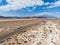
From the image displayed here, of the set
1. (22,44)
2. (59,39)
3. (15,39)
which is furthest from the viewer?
(59,39)

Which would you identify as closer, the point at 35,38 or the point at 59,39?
the point at 35,38

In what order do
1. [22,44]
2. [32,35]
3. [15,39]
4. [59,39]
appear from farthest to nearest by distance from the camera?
[59,39], [32,35], [15,39], [22,44]

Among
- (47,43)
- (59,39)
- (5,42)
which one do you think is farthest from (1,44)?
(59,39)

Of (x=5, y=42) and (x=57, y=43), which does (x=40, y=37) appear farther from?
(x=5, y=42)

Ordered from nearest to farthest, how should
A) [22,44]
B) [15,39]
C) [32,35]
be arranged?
[22,44] → [15,39] → [32,35]

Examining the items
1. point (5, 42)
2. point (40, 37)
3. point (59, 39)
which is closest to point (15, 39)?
point (5, 42)

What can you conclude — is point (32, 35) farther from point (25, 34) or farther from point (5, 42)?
point (5, 42)

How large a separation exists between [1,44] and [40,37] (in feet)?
16.8

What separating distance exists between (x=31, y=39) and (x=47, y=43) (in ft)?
5.79

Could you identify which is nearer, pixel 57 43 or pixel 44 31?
pixel 57 43

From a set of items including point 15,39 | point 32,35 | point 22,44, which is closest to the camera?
point 22,44

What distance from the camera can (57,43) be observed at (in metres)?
26.7

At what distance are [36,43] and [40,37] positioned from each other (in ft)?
9.09

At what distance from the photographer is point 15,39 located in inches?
972
